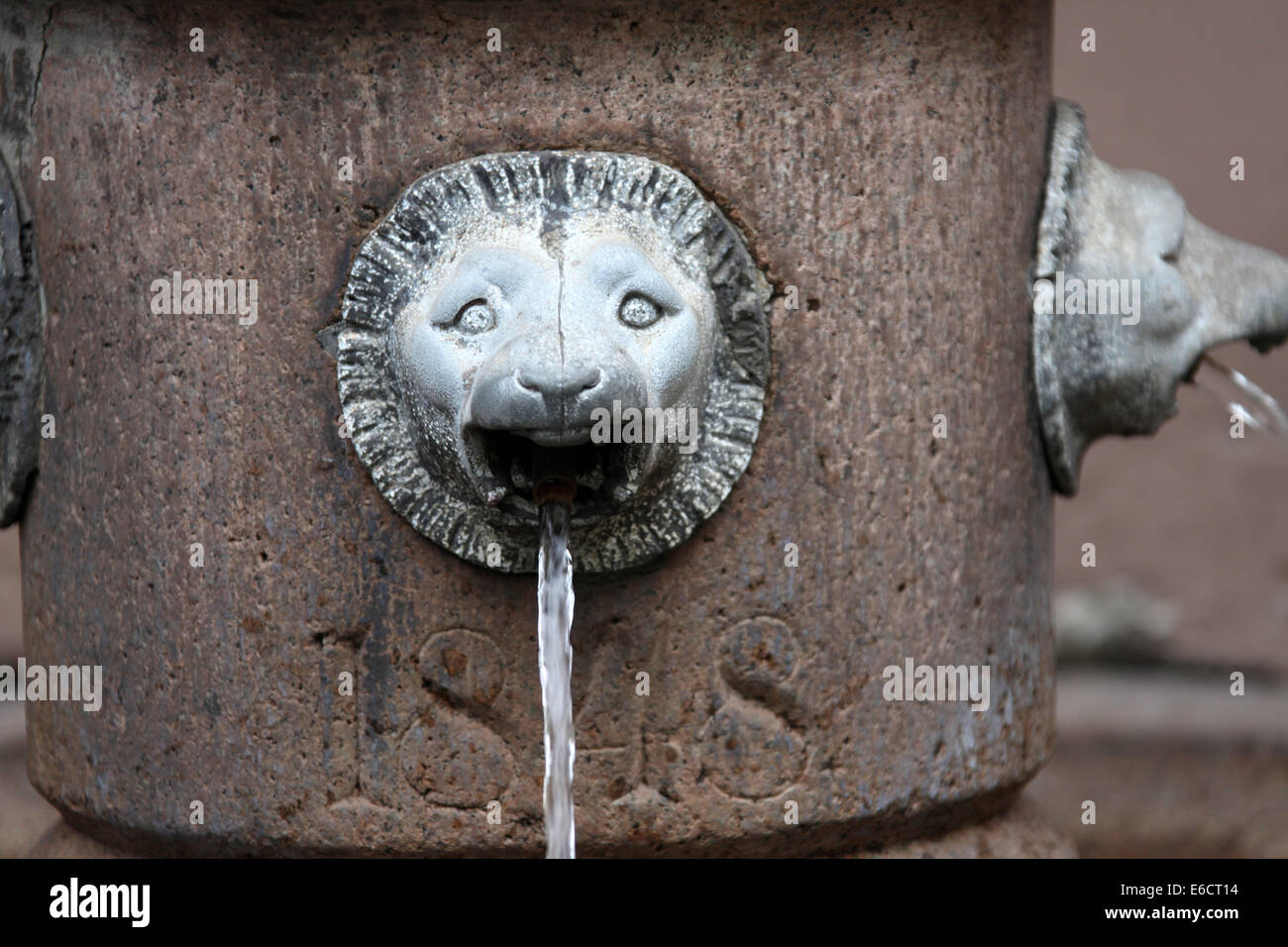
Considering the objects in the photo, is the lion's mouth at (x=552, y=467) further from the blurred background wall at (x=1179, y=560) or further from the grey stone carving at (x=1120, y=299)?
the blurred background wall at (x=1179, y=560)

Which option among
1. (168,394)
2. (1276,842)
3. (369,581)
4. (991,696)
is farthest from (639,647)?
(1276,842)

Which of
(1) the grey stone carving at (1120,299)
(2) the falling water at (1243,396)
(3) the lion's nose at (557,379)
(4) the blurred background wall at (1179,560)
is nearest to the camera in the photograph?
(3) the lion's nose at (557,379)

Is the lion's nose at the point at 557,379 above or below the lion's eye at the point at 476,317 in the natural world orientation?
below

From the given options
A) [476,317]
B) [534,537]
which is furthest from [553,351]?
[534,537]

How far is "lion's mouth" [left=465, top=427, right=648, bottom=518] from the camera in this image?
1.93 metres

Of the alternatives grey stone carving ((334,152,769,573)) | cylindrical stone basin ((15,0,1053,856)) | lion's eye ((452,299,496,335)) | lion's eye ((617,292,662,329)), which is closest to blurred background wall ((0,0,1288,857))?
cylindrical stone basin ((15,0,1053,856))

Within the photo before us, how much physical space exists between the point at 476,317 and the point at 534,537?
10.3 inches

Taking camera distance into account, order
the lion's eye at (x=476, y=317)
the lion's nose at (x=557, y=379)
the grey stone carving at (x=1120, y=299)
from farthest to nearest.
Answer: the grey stone carving at (x=1120, y=299)
the lion's eye at (x=476, y=317)
the lion's nose at (x=557, y=379)

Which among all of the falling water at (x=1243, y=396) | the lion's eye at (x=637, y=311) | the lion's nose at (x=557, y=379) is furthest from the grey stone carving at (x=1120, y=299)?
the lion's nose at (x=557, y=379)

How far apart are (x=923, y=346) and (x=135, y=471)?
0.89 metres

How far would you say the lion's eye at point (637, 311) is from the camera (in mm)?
1933

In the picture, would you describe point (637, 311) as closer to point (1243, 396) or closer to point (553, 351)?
point (553, 351)
